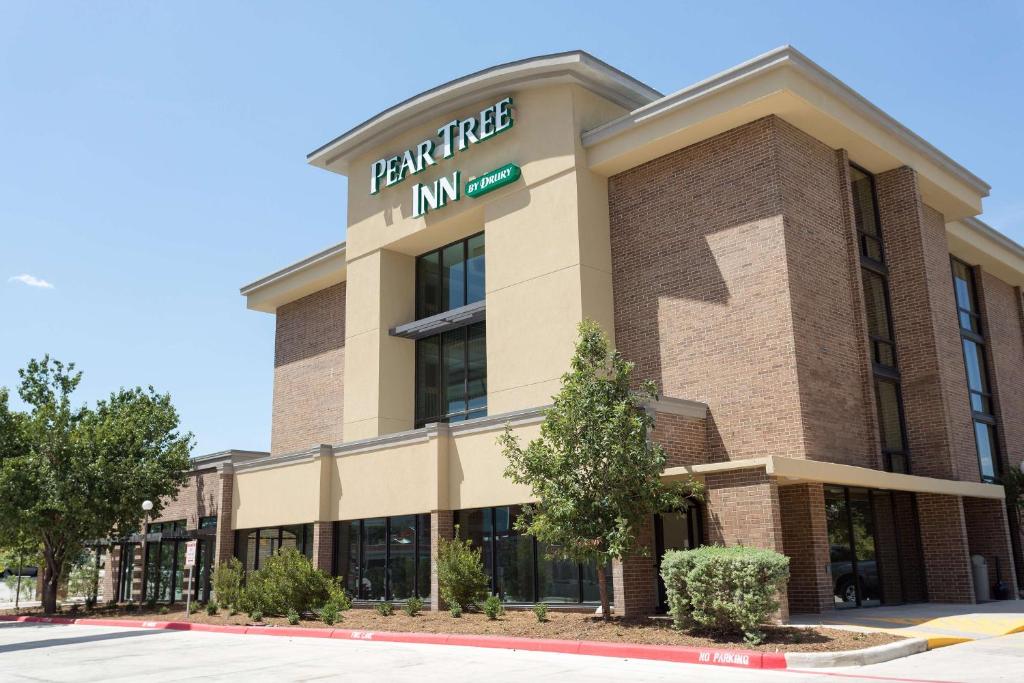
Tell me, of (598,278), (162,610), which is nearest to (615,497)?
(598,278)

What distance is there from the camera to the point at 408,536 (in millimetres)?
25469

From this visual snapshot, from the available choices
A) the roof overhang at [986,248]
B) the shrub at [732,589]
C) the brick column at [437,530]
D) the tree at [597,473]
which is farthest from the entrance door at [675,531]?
the roof overhang at [986,248]

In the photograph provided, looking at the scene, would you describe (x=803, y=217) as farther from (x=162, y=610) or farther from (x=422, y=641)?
(x=162, y=610)

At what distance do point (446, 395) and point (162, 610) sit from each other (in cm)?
1248

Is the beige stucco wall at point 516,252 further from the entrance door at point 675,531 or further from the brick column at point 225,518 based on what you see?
the entrance door at point 675,531

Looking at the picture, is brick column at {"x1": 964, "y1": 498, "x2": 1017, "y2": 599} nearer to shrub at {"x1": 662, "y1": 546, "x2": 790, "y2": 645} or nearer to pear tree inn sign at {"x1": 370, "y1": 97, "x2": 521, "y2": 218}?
shrub at {"x1": 662, "y1": 546, "x2": 790, "y2": 645}

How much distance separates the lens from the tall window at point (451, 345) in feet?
94.2

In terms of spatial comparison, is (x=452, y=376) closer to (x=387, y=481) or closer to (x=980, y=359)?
(x=387, y=481)

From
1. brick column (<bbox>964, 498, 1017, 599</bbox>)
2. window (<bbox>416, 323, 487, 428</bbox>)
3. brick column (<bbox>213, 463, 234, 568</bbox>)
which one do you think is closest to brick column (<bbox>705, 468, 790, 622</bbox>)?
brick column (<bbox>964, 498, 1017, 599</bbox>)

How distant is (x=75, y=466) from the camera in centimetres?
3023

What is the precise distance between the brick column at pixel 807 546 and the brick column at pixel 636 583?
121 inches

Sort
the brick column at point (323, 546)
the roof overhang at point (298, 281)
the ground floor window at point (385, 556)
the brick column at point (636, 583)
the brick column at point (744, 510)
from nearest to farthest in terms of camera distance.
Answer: the brick column at point (744, 510)
the brick column at point (636, 583)
the ground floor window at point (385, 556)
the brick column at point (323, 546)
the roof overhang at point (298, 281)

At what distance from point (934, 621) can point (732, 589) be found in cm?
569

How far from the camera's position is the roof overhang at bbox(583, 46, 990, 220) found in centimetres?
2169
